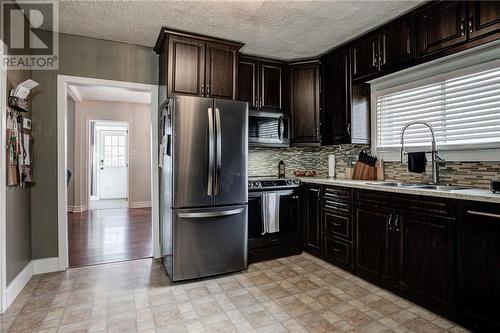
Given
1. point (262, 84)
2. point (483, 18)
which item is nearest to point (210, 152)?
point (262, 84)

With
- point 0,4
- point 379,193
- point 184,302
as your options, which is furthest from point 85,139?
point 379,193

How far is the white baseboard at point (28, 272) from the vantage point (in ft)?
7.29

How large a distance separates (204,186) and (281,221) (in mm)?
1125

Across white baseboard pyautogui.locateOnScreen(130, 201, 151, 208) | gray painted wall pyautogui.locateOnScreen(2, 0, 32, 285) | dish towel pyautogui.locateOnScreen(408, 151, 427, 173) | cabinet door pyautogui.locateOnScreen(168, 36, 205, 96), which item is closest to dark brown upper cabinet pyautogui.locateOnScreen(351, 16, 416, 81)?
dish towel pyautogui.locateOnScreen(408, 151, 427, 173)

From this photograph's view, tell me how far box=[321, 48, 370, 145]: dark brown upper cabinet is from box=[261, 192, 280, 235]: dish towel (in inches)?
40.5

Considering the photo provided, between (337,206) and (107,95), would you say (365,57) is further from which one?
(107,95)

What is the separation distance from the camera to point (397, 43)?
2617 millimetres

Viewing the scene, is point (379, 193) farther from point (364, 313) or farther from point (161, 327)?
point (161, 327)

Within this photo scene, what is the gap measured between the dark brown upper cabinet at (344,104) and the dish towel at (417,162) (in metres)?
0.66

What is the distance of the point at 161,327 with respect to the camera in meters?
1.91

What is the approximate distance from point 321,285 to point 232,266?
34.4 inches

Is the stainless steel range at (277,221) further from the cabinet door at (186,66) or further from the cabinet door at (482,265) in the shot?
the cabinet door at (482,265)

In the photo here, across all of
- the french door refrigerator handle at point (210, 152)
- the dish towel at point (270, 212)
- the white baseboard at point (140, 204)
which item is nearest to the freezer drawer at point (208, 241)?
the french door refrigerator handle at point (210, 152)

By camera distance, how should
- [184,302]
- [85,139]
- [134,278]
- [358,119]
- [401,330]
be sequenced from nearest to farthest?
[401,330], [184,302], [134,278], [358,119], [85,139]
